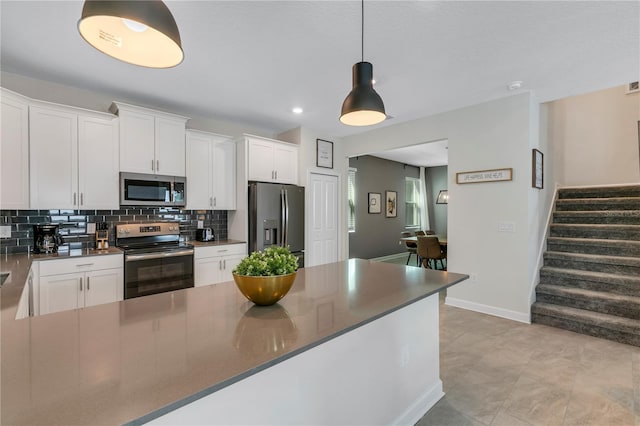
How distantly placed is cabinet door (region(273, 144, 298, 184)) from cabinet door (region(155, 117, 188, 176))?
4.19 ft

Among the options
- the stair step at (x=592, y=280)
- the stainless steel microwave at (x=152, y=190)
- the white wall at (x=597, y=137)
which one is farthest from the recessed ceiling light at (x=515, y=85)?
the stainless steel microwave at (x=152, y=190)

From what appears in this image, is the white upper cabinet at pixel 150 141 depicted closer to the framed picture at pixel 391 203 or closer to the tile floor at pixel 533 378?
the tile floor at pixel 533 378

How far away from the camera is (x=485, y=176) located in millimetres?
3783

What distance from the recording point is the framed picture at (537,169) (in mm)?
Result: 3494

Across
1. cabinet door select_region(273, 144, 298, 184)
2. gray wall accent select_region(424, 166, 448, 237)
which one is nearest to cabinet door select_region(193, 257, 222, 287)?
cabinet door select_region(273, 144, 298, 184)

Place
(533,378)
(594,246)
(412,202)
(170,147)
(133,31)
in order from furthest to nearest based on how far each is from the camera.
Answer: (412,202), (594,246), (170,147), (533,378), (133,31)

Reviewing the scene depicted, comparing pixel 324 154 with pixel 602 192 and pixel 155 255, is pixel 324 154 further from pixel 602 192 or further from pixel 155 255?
pixel 602 192

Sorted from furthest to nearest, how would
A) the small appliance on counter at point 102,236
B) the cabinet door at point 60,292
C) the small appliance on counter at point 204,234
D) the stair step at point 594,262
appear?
the small appliance on counter at point 204,234, the stair step at point 594,262, the small appliance on counter at point 102,236, the cabinet door at point 60,292

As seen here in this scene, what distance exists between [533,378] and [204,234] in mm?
3769

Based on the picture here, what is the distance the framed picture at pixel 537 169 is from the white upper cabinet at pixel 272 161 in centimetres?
309

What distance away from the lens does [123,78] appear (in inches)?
118

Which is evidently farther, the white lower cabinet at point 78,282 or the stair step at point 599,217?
the stair step at point 599,217

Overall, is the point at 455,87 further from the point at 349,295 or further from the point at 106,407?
the point at 106,407

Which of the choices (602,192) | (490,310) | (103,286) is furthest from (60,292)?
(602,192)
